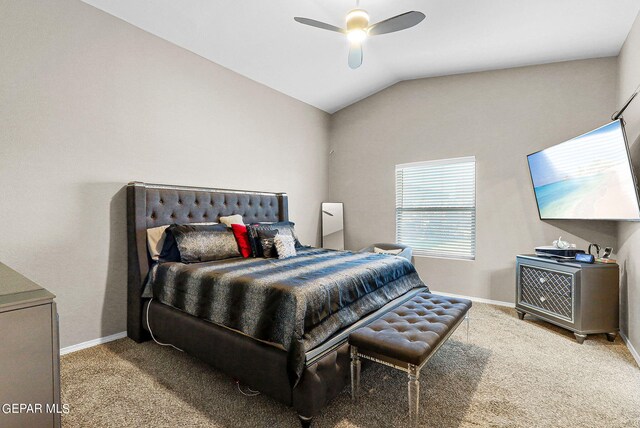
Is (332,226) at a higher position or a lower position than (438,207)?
lower

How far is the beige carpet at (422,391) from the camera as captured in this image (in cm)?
176

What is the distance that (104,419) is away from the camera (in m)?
1.76

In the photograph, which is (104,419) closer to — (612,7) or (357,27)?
(357,27)

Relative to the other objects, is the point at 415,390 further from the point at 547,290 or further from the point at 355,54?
the point at 355,54

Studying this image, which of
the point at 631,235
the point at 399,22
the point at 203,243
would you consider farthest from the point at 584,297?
the point at 203,243

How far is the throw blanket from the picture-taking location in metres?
1.76

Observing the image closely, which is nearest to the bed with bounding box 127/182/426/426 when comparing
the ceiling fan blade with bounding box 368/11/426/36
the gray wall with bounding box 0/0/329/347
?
the gray wall with bounding box 0/0/329/347

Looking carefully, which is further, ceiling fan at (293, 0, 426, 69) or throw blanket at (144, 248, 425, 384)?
ceiling fan at (293, 0, 426, 69)

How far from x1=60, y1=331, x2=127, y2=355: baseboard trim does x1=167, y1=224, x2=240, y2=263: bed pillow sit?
99cm

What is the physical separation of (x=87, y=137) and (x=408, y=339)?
3.08 metres

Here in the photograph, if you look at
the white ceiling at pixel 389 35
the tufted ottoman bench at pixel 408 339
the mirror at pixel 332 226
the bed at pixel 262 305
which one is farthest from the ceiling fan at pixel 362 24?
the mirror at pixel 332 226

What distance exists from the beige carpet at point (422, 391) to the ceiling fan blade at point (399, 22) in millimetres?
2653

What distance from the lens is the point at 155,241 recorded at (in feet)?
9.36

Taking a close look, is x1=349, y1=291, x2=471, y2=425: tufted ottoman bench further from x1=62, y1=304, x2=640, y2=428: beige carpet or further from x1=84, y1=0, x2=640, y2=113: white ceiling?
x1=84, y1=0, x2=640, y2=113: white ceiling
